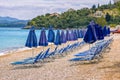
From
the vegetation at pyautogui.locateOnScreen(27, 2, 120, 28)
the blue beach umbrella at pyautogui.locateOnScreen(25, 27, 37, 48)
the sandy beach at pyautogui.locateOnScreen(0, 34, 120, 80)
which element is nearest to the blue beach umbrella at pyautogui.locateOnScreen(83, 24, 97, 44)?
the sandy beach at pyautogui.locateOnScreen(0, 34, 120, 80)

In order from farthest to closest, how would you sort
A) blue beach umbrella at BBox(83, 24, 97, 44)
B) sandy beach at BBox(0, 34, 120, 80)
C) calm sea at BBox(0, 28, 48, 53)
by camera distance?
calm sea at BBox(0, 28, 48, 53) < blue beach umbrella at BBox(83, 24, 97, 44) < sandy beach at BBox(0, 34, 120, 80)

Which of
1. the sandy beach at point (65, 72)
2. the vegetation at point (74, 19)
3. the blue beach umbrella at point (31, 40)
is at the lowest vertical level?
the vegetation at point (74, 19)


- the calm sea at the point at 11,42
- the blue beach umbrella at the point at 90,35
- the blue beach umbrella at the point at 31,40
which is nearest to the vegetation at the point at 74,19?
the calm sea at the point at 11,42

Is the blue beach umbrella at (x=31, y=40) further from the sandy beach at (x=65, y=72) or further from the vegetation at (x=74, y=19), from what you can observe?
the vegetation at (x=74, y=19)

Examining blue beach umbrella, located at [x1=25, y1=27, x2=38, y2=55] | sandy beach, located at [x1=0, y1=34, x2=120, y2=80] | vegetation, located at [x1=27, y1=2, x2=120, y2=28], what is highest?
blue beach umbrella, located at [x1=25, y1=27, x2=38, y2=55]

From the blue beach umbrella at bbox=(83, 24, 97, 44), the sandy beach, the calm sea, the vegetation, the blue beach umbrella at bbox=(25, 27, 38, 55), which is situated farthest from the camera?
the vegetation

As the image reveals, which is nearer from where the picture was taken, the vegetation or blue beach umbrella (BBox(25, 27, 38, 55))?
blue beach umbrella (BBox(25, 27, 38, 55))

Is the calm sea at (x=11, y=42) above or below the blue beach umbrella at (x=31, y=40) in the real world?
below

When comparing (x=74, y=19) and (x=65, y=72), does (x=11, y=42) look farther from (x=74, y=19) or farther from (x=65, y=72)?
(x=74, y=19)

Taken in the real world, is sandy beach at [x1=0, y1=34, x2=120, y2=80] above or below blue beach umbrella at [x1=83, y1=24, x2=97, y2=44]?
below

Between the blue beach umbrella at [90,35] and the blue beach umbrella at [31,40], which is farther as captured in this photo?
→ the blue beach umbrella at [90,35]

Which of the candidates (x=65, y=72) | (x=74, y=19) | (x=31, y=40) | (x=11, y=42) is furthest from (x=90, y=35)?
(x=74, y=19)

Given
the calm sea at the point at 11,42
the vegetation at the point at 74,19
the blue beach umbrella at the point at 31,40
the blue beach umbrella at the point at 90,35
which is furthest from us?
the vegetation at the point at 74,19

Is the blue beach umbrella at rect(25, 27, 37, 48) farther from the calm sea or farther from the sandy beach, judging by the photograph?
the calm sea
